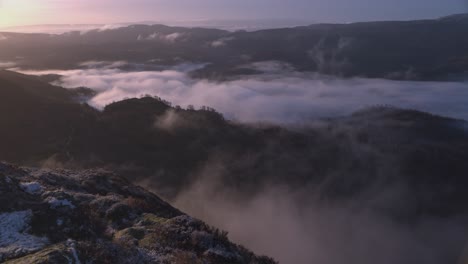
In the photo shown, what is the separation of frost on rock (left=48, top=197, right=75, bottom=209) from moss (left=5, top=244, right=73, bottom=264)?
7327 millimetres

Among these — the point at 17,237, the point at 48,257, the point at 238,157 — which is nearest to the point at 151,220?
the point at 17,237

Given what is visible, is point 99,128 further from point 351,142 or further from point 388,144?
point 388,144

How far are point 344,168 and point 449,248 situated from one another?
53927 mm

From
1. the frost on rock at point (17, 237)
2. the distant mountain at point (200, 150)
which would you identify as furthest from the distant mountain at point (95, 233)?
the distant mountain at point (200, 150)

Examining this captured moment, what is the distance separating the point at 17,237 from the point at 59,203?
16.4 feet

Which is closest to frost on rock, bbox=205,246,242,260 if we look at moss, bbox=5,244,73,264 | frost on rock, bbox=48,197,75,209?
moss, bbox=5,244,73,264

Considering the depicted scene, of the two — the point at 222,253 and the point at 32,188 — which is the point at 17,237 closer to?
the point at 32,188

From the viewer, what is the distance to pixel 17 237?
2319 centimetres

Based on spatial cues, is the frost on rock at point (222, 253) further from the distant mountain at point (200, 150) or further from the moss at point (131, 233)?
the distant mountain at point (200, 150)

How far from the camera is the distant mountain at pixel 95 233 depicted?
70.1 feet

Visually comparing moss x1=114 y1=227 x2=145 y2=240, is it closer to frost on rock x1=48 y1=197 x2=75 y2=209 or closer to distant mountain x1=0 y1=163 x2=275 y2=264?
distant mountain x1=0 y1=163 x2=275 y2=264

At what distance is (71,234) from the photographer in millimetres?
24766

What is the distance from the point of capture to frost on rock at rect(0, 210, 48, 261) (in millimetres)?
21430

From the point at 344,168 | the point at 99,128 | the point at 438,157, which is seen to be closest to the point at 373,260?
the point at 344,168
